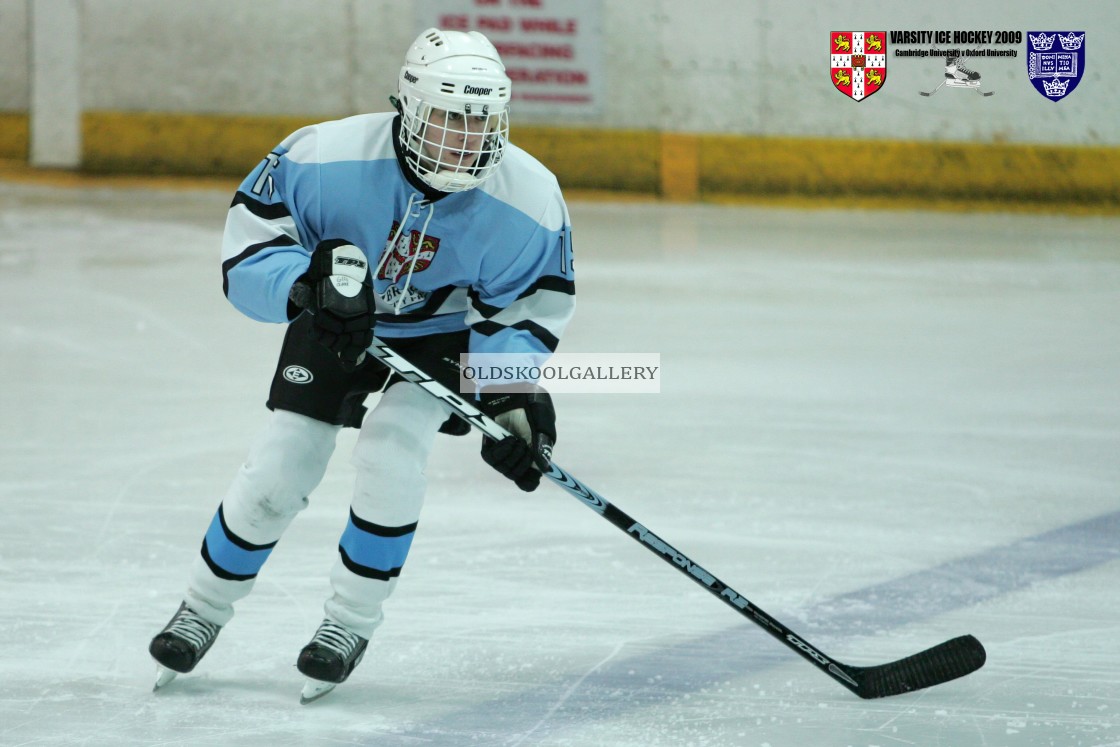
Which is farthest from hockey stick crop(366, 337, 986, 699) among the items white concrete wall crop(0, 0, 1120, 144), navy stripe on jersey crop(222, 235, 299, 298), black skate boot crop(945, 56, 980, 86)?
black skate boot crop(945, 56, 980, 86)

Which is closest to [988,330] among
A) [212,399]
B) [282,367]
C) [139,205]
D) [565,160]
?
[212,399]

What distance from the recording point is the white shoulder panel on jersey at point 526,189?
2.04 metres

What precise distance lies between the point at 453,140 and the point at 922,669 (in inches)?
41.6

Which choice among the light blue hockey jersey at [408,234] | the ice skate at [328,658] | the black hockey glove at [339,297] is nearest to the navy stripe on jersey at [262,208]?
the light blue hockey jersey at [408,234]

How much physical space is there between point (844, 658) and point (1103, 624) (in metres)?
0.48

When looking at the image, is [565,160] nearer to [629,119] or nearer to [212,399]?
[629,119]

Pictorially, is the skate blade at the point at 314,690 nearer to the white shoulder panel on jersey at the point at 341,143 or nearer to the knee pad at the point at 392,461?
the knee pad at the point at 392,461

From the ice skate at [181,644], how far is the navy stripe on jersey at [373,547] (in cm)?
24

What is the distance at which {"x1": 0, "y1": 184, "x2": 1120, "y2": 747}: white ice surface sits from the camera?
1968mm

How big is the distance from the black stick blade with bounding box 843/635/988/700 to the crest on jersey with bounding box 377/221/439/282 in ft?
2.91

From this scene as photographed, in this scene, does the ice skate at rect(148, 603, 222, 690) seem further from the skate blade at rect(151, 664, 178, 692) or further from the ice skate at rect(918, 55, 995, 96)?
the ice skate at rect(918, 55, 995, 96)

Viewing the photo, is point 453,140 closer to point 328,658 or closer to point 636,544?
point 328,658

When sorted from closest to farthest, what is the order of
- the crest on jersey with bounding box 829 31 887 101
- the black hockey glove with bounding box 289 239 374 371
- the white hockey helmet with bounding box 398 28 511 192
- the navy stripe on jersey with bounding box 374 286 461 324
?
the black hockey glove with bounding box 289 239 374 371 < the white hockey helmet with bounding box 398 28 511 192 < the navy stripe on jersey with bounding box 374 286 461 324 < the crest on jersey with bounding box 829 31 887 101

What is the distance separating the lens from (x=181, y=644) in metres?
1.98
